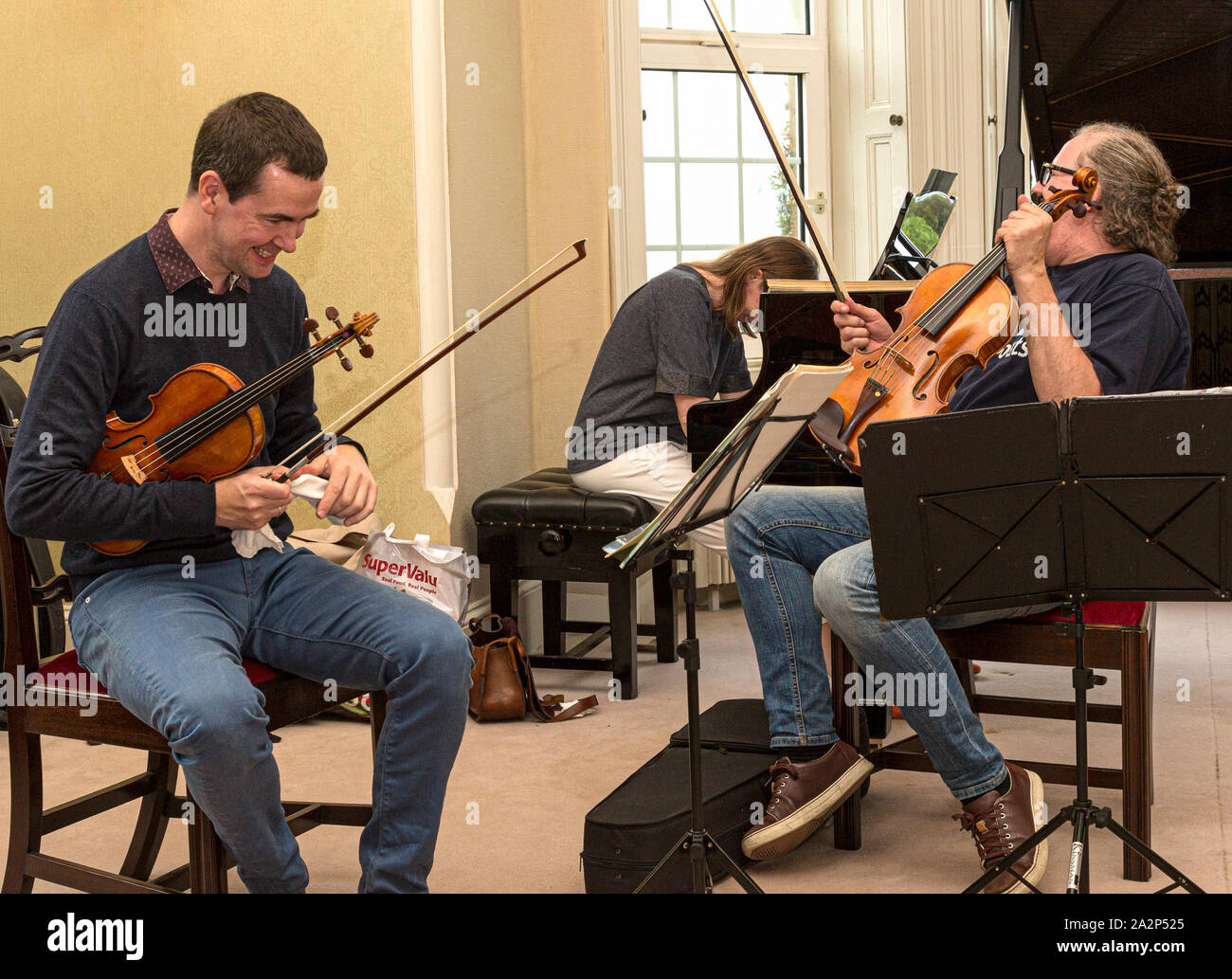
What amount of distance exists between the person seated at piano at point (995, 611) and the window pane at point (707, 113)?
2043 millimetres

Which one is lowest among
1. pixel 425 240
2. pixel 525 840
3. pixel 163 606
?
pixel 525 840

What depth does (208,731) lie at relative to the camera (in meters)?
1.59

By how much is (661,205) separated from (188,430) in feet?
9.01

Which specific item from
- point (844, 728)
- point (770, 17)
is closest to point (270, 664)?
point (844, 728)

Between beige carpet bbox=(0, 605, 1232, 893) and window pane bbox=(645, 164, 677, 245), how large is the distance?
1.49 meters

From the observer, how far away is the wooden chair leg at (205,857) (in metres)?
1.70

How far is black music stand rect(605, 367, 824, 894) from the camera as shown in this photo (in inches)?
65.6

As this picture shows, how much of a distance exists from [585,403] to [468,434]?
37cm

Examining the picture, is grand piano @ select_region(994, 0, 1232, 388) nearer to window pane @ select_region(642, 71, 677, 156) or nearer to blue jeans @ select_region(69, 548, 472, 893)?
window pane @ select_region(642, 71, 677, 156)

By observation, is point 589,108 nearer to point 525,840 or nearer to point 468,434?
point 468,434

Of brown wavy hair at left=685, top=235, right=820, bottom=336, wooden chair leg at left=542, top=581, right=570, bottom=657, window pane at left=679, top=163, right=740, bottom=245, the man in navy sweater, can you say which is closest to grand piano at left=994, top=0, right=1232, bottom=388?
brown wavy hair at left=685, top=235, right=820, bottom=336

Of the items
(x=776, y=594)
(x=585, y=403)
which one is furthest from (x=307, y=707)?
(x=585, y=403)

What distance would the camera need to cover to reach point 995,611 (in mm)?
2020

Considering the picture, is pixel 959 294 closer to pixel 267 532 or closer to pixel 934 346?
pixel 934 346
